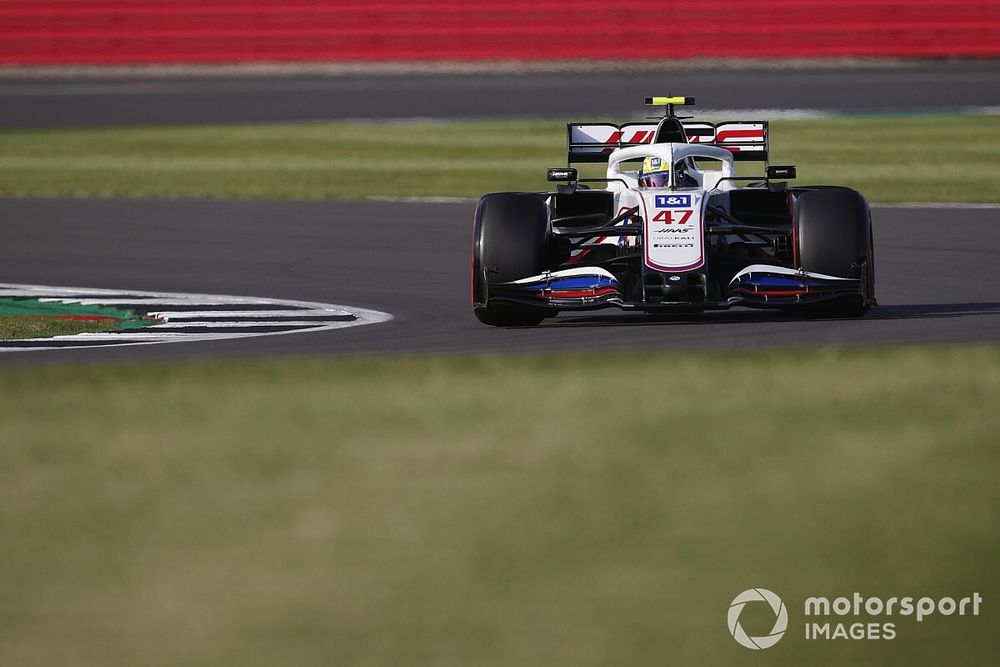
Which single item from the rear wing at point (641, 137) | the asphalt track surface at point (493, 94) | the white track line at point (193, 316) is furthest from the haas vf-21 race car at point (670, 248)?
the asphalt track surface at point (493, 94)

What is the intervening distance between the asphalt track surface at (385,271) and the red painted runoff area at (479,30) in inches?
536

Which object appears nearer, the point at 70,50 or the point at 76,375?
the point at 76,375

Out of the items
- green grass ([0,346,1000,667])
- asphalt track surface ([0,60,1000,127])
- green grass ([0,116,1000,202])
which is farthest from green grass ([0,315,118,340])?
asphalt track surface ([0,60,1000,127])

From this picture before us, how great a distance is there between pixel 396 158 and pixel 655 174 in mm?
12528

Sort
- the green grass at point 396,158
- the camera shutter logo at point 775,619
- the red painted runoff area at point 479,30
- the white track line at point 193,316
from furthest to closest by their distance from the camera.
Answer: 1. the red painted runoff area at point 479,30
2. the green grass at point 396,158
3. the white track line at point 193,316
4. the camera shutter logo at point 775,619

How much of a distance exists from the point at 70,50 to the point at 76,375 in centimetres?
2598

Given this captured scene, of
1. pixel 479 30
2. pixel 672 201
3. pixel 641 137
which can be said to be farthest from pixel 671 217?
pixel 479 30

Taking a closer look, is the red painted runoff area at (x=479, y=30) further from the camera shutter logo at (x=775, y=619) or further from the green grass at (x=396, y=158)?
the camera shutter logo at (x=775, y=619)

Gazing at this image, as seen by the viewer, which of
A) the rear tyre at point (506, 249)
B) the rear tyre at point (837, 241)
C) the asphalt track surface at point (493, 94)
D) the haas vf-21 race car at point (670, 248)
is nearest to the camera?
the haas vf-21 race car at point (670, 248)

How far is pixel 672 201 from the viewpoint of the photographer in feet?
34.8

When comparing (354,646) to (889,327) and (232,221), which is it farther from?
(232,221)

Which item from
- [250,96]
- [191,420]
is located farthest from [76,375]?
[250,96]

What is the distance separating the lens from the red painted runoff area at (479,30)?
103ft

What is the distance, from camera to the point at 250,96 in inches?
1199
